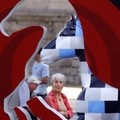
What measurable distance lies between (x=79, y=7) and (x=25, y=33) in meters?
0.45

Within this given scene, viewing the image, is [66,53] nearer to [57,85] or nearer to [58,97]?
[57,85]

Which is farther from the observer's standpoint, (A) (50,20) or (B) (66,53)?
(A) (50,20)

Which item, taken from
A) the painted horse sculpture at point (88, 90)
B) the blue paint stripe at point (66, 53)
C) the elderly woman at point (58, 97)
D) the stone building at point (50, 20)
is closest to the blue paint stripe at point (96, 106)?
the painted horse sculpture at point (88, 90)

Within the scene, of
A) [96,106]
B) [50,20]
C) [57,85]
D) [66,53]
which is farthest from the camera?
[50,20]

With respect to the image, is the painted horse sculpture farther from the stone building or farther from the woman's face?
the stone building

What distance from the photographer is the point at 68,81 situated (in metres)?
15.3

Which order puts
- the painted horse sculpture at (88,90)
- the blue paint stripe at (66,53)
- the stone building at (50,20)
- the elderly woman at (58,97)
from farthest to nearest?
the stone building at (50,20)
the elderly woman at (58,97)
the blue paint stripe at (66,53)
the painted horse sculpture at (88,90)

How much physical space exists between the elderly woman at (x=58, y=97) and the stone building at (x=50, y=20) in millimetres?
9151

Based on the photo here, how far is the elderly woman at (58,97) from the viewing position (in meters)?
5.85

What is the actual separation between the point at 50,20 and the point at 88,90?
10.6 meters

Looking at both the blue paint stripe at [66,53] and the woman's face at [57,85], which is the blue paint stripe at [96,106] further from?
the woman's face at [57,85]

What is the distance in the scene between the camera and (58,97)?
5.95m

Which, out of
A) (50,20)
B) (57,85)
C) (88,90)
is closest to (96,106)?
(88,90)

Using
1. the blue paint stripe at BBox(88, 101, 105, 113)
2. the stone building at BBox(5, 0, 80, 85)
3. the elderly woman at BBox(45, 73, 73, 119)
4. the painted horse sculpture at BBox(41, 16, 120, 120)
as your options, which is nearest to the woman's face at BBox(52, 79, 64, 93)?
Answer: the elderly woman at BBox(45, 73, 73, 119)
